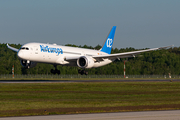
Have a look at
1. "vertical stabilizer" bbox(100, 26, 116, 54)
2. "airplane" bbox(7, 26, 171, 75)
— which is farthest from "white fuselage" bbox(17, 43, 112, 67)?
"vertical stabilizer" bbox(100, 26, 116, 54)

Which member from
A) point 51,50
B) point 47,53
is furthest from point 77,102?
point 51,50

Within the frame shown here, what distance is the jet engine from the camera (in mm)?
62781

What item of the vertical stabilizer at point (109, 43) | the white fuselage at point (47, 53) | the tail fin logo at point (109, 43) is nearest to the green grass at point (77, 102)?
the white fuselage at point (47, 53)

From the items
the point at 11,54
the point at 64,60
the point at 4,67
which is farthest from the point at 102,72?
the point at 64,60

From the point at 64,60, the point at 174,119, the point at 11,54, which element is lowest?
the point at 174,119

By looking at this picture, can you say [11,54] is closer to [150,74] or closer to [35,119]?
[150,74]

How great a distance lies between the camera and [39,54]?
5678 cm

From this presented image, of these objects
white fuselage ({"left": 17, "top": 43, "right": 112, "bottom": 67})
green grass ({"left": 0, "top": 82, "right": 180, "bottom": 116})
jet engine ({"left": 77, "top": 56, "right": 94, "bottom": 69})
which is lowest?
green grass ({"left": 0, "top": 82, "right": 180, "bottom": 116})

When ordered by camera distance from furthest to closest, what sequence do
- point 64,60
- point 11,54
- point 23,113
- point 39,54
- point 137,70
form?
point 11,54, point 137,70, point 64,60, point 39,54, point 23,113

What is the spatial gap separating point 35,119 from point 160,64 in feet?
409

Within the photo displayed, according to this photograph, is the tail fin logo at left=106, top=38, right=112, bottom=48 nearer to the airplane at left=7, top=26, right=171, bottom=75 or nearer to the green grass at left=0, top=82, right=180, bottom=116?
the airplane at left=7, top=26, right=171, bottom=75

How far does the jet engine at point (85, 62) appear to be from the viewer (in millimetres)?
62781

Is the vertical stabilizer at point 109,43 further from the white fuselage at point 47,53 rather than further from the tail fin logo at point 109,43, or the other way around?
the white fuselage at point 47,53

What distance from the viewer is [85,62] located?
63.0 metres
